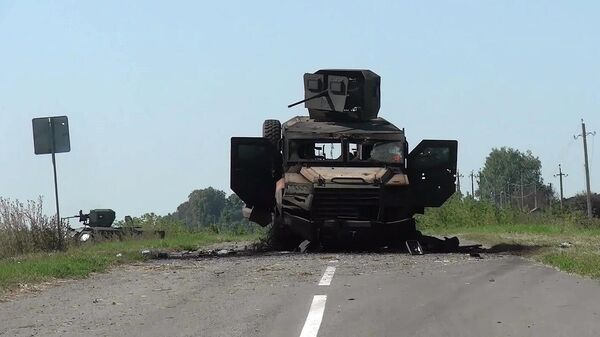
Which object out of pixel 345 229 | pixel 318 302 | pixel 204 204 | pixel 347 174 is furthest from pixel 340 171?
pixel 204 204

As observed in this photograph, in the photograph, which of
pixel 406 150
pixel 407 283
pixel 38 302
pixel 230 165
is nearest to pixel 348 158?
pixel 406 150

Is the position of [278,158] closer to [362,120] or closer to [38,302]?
[362,120]

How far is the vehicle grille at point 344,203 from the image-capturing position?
19.8 m

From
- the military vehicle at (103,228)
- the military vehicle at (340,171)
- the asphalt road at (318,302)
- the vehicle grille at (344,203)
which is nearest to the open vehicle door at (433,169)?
the military vehicle at (340,171)

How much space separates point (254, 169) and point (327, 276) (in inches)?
314

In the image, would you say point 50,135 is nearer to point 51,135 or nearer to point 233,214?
point 51,135

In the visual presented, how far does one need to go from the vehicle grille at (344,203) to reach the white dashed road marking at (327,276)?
4.01m

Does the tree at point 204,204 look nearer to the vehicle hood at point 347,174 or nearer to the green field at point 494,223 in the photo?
the green field at point 494,223

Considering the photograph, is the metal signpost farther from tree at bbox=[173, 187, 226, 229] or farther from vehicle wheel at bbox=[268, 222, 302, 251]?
tree at bbox=[173, 187, 226, 229]

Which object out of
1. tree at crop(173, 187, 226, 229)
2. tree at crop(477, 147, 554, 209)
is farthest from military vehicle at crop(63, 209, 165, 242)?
tree at crop(477, 147, 554, 209)

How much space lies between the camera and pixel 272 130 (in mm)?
22625

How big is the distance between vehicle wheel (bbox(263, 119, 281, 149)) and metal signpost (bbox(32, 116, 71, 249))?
4.53 metres

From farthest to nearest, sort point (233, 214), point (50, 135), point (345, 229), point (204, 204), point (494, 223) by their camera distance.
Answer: point (204, 204), point (233, 214), point (494, 223), point (50, 135), point (345, 229)

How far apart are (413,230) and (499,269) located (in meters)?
5.82
